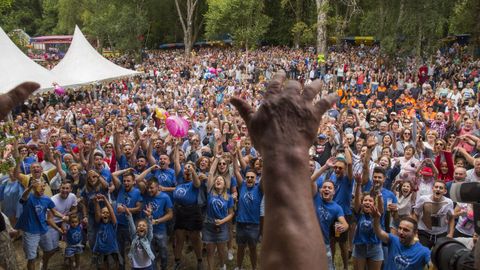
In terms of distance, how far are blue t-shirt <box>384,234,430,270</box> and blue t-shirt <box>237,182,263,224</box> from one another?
2104 millimetres

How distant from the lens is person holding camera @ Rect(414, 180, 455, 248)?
599 centimetres

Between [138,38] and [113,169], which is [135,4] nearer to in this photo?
[138,38]

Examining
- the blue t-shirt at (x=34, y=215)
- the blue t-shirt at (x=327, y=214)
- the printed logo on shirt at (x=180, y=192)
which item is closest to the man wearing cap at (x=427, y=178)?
the blue t-shirt at (x=327, y=214)

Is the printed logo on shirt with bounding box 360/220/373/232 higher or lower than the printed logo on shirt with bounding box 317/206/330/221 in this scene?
lower

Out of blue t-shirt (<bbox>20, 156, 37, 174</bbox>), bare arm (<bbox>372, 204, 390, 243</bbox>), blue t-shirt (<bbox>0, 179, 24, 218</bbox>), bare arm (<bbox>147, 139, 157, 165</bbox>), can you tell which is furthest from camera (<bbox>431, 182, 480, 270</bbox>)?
blue t-shirt (<bbox>20, 156, 37, 174</bbox>)

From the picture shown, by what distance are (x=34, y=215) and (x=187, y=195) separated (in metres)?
2.22

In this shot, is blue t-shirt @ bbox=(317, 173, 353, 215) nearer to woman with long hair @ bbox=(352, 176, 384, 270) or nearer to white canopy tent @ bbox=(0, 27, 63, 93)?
woman with long hair @ bbox=(352, 176, 384, 270)

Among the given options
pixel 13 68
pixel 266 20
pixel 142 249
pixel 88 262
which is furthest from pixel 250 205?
pixel 266 20

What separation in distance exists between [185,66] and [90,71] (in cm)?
1206

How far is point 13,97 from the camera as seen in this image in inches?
57.7

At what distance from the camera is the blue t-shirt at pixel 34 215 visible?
672cm

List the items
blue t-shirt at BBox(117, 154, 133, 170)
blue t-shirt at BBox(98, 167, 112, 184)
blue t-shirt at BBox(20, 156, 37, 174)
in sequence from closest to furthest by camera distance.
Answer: blue t-shirt at BBox(98, 167, 112, 184) < blue t-shirt at BBox(117, 154, 133, 170) < blue t-shirt at BBox(20, 156, 37, 174)

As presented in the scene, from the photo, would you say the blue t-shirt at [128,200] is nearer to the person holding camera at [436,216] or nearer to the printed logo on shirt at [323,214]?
the printed logo on shirt at [323,214]

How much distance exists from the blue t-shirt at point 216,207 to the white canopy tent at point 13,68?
715 centimetres
